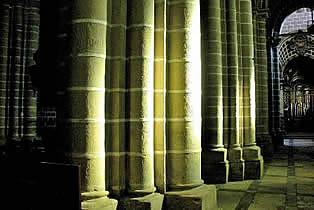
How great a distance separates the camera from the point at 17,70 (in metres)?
9.11

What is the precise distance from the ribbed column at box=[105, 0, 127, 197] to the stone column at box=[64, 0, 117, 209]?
188 mm

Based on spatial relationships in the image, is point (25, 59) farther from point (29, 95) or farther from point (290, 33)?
point (290, 33)

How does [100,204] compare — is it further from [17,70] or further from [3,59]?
[3,59]

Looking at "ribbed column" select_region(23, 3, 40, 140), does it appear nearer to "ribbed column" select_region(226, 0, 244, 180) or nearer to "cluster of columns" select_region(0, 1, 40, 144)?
"cluster of columns" select_region(0, 1, 40, 144)

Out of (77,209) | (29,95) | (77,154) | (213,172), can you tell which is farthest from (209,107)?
(29,95)

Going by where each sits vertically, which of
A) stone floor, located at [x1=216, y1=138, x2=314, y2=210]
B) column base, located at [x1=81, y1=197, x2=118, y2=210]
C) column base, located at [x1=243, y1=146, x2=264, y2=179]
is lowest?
stone floor, located at [x1=216, y1=138, x2=314, y2=210]

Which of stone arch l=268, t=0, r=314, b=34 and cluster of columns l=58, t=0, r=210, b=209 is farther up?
stone arch l=268, t=0, r=314, b=34

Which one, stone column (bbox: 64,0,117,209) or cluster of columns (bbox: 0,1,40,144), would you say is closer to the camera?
stone column (bbox: 64,0,117,209)

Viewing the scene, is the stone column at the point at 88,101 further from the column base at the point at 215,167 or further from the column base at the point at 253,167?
the column base at the point at 253,167

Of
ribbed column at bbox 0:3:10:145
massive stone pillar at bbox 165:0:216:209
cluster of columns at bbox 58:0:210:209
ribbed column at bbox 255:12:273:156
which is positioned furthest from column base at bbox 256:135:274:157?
ribbed column at bbox 0:3:10:145

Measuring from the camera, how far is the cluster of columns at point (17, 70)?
8906 mm

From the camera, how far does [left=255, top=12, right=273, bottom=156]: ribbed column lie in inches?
360

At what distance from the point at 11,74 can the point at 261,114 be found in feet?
24.9

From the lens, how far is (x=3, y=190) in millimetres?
2365
